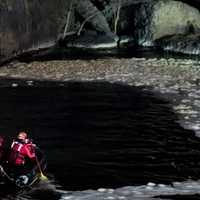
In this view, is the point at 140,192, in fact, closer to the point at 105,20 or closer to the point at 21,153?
the point at 21,153

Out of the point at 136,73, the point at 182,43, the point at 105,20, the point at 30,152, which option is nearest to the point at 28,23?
the point at 136,73

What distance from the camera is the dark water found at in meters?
16.7

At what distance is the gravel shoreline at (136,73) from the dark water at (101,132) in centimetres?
109

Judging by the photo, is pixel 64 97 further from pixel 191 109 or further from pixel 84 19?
pixel 84 19

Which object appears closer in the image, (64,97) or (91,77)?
(64,97)

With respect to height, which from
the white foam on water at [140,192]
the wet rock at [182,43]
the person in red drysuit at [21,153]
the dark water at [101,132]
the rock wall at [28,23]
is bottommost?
the white foam on water at [140,192]

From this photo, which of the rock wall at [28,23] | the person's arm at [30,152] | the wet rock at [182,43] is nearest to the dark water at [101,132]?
the person's arm at [30,152]

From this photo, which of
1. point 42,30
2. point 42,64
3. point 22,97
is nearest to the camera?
point 22,97

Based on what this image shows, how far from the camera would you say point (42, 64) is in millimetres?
34656

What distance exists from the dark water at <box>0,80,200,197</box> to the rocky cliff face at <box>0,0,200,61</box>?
39.7ft

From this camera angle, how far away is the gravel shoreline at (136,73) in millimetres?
26625

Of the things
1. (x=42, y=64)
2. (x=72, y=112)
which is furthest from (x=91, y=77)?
(x=72, y=112)

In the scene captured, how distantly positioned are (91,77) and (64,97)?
4.86 meters

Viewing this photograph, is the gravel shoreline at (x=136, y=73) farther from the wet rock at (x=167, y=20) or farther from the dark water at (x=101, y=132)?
the wet rock at (x=167, y=20)
